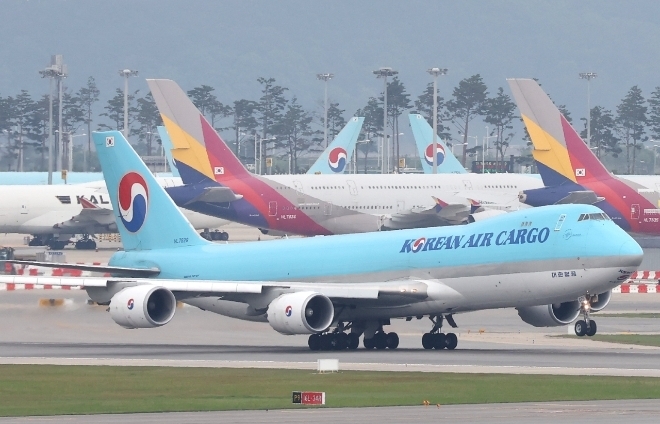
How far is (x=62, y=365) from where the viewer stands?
3278 cm

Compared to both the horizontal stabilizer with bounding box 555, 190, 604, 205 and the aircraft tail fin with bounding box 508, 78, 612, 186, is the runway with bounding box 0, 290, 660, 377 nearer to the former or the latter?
the horizontal stabilizer with bounding box 555, 190, 604, 205

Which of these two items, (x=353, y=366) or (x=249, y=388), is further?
(x=353, y=366)

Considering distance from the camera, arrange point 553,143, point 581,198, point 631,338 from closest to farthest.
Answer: point 631,338
point 581,198
point 553,143

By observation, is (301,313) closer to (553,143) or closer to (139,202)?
(139,202)

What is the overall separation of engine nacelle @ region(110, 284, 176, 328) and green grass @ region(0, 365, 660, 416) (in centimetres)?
488

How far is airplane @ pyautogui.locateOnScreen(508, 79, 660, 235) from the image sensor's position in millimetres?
63906

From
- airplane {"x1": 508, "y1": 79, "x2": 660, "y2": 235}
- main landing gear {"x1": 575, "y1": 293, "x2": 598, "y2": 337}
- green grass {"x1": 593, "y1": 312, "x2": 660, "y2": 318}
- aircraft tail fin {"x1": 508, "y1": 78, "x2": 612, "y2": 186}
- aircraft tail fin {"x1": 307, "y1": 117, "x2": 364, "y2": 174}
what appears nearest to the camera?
main landing gear {"x1": 575, "y1": 293, "x2": 598, "y2": 337}

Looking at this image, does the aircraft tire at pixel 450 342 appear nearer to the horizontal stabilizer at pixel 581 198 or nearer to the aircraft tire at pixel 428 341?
the aircraft tire at pixel 428 341

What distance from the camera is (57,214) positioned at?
92.4 m

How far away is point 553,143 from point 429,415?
141ft

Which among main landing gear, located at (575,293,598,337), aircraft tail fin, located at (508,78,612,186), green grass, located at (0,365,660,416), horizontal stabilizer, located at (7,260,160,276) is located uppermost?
aircraft tail fin, located at (508,78,612,186)

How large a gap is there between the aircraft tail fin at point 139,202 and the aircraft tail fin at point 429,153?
91357 mm

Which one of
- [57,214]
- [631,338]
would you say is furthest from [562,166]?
[57,214]

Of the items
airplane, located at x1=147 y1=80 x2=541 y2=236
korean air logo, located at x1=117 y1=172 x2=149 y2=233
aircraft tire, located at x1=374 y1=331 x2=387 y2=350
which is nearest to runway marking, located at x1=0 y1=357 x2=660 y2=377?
aircraft tire, located at x1=374 y1=331 x2=387 y2=350
